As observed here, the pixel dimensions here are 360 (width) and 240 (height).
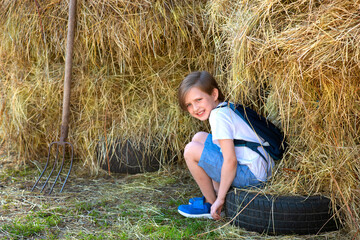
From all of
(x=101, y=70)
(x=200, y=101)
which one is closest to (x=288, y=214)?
(x=200, y=101)

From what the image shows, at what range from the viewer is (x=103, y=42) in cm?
350

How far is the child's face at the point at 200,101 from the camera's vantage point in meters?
2.76

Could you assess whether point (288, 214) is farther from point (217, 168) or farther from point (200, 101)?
point (200, 101)

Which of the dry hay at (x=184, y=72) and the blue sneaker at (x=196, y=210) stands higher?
the dry hay at (x=184, y=72)

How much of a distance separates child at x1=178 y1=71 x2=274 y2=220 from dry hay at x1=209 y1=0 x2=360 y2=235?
181 millimetres

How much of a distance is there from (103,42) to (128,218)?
1.55 meters

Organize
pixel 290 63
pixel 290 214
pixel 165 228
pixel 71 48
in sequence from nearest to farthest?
pixel 290 63, pixel 290 214, pixel 165 228, pixel 71 48

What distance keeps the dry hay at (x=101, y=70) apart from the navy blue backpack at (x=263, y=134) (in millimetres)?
998

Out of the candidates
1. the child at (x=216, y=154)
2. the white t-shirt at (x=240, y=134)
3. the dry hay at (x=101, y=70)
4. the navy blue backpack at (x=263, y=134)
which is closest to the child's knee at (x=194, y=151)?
the child at (x=216, y=154)

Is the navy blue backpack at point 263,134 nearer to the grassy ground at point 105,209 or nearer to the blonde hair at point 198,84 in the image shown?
Result: the blonde hair at point 198,84

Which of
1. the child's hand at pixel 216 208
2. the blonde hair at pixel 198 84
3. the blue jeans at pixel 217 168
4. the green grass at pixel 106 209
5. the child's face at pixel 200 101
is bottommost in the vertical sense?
the green grass at pixel 106 209

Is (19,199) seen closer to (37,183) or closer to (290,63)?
(37,183)

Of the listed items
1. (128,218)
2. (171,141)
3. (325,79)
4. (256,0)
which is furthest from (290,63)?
(171,141)

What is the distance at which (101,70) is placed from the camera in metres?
3.73
